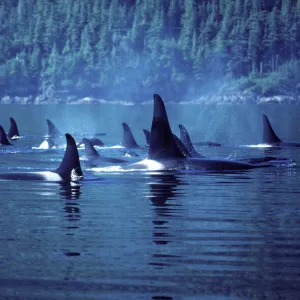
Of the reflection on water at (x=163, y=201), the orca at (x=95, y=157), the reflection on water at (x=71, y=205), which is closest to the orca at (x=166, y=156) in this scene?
the reflection on water at (x=163, y=201)

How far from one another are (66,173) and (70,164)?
466 millimetres

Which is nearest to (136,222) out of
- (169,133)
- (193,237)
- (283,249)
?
(193,237)

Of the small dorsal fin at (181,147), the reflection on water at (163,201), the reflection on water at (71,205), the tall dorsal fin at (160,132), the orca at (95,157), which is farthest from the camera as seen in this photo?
the orca at (95,157)

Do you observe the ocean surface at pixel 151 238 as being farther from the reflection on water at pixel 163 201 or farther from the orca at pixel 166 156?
the orca at pixel 166 156

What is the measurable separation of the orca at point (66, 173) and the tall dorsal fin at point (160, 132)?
2454 mm

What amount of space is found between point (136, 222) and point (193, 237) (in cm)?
191

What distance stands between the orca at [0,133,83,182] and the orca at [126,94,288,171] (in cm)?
254

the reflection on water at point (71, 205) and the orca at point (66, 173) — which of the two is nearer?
the reflection on water at point (71, 205)

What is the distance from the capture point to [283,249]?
15.2 m

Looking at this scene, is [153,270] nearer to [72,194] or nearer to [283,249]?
[283,249]

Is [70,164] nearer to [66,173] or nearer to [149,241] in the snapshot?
[66,173]

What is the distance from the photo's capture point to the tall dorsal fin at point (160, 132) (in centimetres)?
2742

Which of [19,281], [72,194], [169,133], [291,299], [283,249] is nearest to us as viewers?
[291,299]

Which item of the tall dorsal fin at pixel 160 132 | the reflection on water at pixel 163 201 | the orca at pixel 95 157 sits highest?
the tall dorsal fin at pixel 160 132
